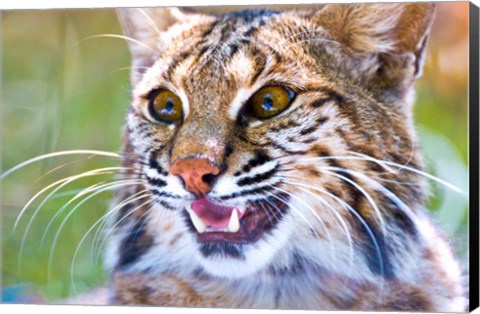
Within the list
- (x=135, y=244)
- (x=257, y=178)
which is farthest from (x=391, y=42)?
(x=135, y=244)

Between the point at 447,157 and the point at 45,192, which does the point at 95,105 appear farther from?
the point at 447,157

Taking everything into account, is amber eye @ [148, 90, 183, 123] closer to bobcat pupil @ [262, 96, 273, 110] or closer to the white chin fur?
bobcat pupil @ [262, 96, 273, 110]

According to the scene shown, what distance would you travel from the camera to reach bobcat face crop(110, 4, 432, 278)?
5246mm

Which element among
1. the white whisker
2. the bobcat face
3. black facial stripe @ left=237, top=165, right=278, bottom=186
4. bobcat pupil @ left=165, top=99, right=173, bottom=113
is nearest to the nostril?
the bobcat face

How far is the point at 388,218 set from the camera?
534 centimetres

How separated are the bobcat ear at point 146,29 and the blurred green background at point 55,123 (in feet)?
0.30

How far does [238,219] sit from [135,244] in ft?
2.38

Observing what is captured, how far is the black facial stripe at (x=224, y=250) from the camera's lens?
212 inches

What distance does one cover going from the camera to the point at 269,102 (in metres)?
5.29

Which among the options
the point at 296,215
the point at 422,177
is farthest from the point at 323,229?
the point at 422,177

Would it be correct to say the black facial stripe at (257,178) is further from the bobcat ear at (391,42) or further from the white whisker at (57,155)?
the white whisker at (57,155)

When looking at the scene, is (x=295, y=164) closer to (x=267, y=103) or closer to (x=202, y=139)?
(x=267, y=103)

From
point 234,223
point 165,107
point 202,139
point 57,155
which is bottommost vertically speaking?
point 234,223

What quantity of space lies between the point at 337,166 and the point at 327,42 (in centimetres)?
72
